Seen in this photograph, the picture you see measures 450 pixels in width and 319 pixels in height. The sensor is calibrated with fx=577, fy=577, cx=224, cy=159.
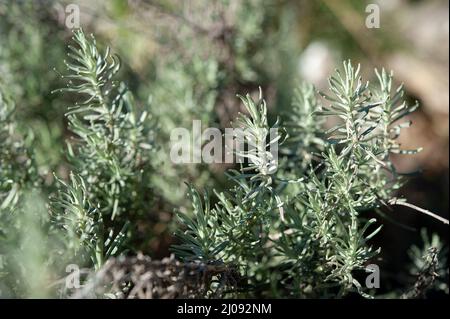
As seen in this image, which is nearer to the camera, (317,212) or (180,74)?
(317,212)

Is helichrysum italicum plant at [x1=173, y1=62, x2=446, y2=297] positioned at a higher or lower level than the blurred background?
lower

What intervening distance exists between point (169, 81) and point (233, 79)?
0.37ft

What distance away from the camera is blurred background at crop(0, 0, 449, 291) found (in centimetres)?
85

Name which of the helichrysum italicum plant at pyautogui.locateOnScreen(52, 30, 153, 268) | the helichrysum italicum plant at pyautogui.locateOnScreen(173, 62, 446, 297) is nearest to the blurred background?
the helichrysum italicum plant at pyautogui.locateOnScreen(52, 30, 153, 268)

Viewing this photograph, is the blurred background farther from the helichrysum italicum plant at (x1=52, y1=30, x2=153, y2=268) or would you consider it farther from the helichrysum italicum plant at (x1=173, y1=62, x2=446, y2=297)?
the helichrysum italicum plant at (x1=173, y1=62, x2=446, y2=297)

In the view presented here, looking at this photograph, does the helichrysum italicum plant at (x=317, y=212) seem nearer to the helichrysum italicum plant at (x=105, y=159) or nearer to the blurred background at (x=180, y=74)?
the helichrysum italicum plant at (x=105, y=159)

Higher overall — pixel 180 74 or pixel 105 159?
pixel 180 74

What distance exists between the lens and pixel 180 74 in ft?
2.94

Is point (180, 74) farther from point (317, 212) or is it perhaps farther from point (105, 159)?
point (317, 212)

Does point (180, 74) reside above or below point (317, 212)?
above

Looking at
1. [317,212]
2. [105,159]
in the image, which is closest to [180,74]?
[105,159]

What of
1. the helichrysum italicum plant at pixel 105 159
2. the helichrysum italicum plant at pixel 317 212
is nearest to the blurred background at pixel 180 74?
the helichrysum italicum plant at pixel 105 159

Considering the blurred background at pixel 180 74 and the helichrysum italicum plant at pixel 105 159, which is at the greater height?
the blurred background at pixel 180 74

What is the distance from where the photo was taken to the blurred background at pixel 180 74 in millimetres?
855
